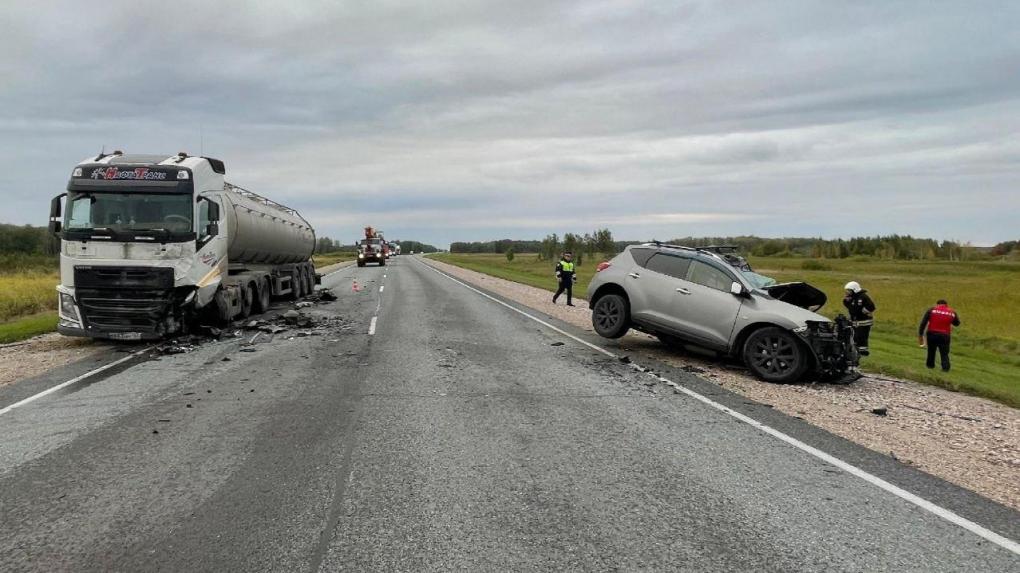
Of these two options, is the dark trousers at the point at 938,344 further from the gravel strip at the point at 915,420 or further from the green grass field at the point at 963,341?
the gravel strip at the point at 915,420

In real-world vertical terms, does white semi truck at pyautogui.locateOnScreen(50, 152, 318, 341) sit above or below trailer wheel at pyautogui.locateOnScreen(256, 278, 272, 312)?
above

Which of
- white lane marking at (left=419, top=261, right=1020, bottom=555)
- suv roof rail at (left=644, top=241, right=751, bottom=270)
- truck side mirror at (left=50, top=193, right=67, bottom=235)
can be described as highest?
truck side mirror at (left=50, top=193, right=67, bottom=235)

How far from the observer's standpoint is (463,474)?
503 centimetres

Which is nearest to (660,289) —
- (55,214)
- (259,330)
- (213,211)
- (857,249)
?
(259,330)

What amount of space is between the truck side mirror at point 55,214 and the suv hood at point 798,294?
12.7 metres

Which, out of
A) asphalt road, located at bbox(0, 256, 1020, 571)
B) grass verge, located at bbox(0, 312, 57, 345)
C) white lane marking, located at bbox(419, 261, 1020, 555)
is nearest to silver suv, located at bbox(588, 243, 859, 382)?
white lane marking, located at bbox(419, 261, 1020, 555)

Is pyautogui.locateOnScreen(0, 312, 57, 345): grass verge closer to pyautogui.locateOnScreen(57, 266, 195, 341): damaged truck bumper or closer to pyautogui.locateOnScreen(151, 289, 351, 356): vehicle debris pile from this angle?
pyautogui.locateOnScreen(57, 266, 195, 341): damaged truck bumper

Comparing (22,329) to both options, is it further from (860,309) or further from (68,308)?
(860,309)

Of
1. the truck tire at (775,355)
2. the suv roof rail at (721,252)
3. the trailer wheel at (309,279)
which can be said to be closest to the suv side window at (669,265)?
the suv roof rail at (721,252)

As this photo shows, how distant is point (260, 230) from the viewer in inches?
712

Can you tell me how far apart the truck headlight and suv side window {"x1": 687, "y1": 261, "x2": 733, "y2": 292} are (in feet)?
36.3

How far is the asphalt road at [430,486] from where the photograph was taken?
12.2ft

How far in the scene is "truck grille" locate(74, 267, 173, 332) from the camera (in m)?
11.5

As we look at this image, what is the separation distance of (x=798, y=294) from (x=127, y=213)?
40.0ft
